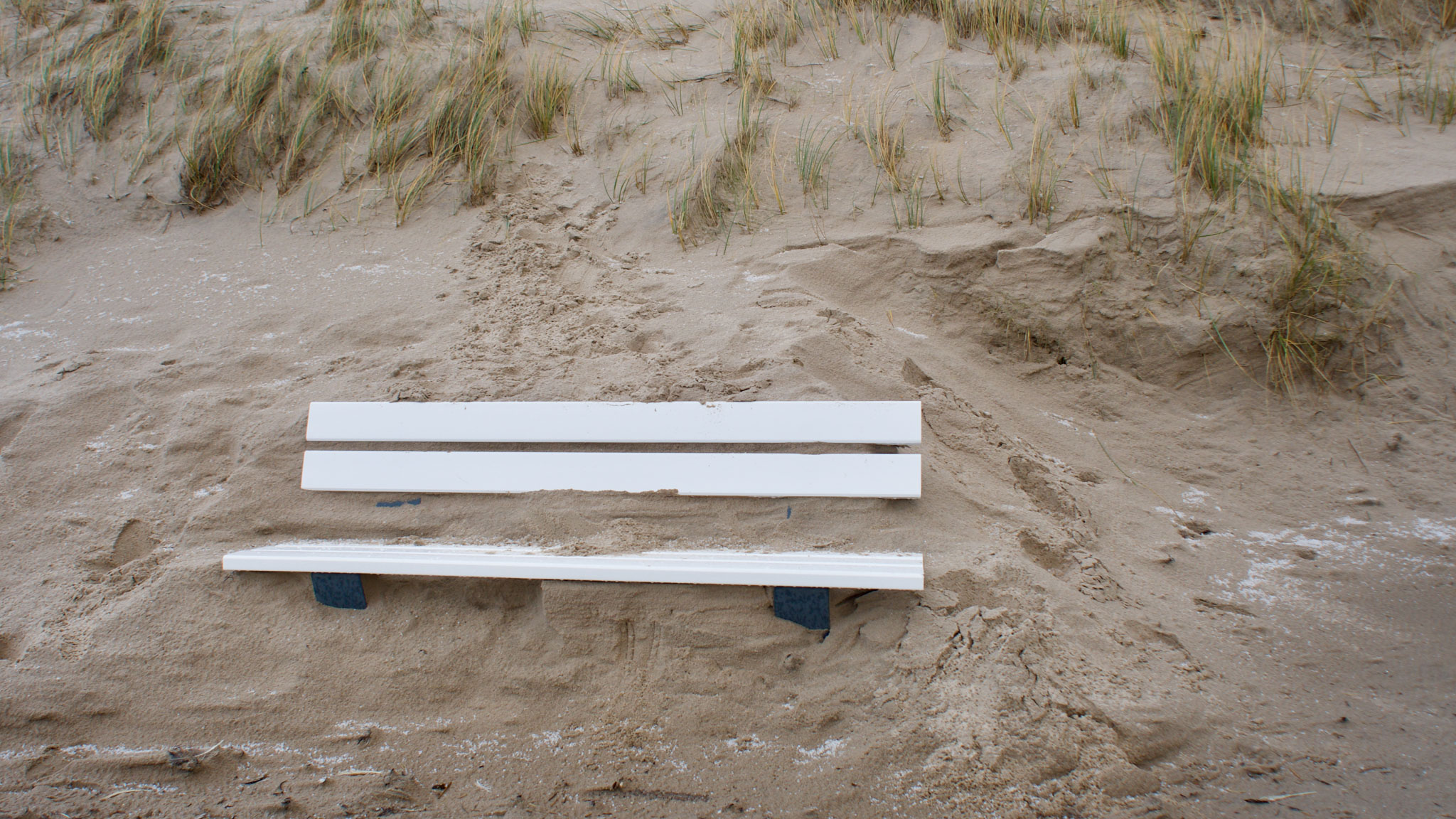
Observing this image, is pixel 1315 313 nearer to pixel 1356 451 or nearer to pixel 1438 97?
pixel 1356 451

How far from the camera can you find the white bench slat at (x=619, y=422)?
7.93 ft

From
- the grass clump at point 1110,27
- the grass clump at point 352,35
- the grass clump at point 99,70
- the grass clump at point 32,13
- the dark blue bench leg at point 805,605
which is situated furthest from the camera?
the grass clump at point 32,13

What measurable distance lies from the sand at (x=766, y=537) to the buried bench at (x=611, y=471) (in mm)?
90

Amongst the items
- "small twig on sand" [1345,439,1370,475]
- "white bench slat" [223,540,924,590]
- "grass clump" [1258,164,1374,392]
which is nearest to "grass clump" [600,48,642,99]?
"white bench slat" [223,540,924,590]

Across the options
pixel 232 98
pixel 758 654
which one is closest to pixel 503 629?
pixel 758 654

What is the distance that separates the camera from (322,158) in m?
4.25

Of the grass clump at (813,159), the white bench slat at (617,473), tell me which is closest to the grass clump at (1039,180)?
the grass clump at (813,159)

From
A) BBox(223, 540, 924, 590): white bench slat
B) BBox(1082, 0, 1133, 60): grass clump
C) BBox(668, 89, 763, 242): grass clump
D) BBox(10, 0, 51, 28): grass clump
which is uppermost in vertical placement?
BBox(10, 0, 51, 28): grass clump

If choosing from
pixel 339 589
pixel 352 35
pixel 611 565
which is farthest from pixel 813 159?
pixel 352 35

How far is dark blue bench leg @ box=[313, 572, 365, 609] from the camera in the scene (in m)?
2.35

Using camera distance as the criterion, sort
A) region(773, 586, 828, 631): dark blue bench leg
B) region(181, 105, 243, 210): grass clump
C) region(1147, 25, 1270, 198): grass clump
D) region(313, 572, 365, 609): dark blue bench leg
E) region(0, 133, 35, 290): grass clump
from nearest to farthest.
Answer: region(773, 586, 828, 631): dark blue bench leg < region(313, 572, 365, 609): dark blue bench leg < region(1147, 25, 1270, 198): grass clump < region(0, 133, 35, 290): grass clump < region(181, 105, 243, 210): grass clump

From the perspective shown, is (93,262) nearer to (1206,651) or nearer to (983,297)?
(983,297)

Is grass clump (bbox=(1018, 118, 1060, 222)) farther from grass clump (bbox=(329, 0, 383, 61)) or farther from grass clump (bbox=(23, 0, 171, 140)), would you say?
grass clump (bbox=(23, 0, 171, 140))

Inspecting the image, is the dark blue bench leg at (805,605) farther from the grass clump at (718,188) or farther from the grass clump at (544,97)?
the grass clump at (544,97)
